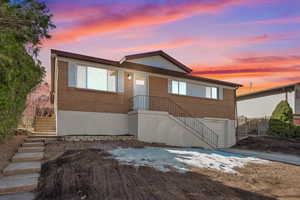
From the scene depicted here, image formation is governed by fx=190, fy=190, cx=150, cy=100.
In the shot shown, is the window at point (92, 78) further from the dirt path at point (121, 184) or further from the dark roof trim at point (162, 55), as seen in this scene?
the dirt path at point (121, 184)

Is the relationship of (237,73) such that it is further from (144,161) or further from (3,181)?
(3,181)

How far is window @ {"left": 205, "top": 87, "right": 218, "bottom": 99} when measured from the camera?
48.3 feet

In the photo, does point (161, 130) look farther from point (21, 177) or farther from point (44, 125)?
point (21, 177)

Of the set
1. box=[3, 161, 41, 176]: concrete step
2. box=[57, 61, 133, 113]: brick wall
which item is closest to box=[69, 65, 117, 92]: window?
box=[57, 61, 133, 113]: brick wall

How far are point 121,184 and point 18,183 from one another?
6.67 feet

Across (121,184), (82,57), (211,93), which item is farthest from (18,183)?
(211,93)

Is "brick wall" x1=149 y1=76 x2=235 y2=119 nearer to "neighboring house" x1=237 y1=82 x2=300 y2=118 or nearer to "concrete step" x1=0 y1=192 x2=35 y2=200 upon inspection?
"neighboring house" x1=237 y1=82 x2=300 y2=118

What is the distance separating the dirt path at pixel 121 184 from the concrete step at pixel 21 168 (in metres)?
0.19

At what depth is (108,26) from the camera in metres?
10.7

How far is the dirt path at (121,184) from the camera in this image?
3.42 meters

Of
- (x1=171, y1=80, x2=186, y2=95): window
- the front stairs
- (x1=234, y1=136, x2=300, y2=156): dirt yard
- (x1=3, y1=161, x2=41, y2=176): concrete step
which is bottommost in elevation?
(x1=234, y1=136, x2=300, y2=156): dirt yard

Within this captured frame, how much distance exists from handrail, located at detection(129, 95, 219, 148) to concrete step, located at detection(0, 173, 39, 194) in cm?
704

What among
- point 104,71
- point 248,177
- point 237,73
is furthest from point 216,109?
point 248,177

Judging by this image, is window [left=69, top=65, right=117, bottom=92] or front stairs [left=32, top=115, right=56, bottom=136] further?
front stairs [left=32, top=115, right=56, bottom=136]
